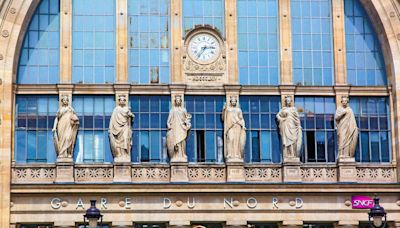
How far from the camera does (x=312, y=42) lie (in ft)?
140

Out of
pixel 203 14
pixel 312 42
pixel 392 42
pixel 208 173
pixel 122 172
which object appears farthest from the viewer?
pixel 312 42

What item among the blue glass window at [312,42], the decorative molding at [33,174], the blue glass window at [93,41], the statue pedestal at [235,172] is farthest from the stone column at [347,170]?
the decorative molding at [33,174]

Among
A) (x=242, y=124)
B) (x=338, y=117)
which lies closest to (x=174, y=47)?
(x=242, y=124)

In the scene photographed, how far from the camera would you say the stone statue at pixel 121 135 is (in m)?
40.6

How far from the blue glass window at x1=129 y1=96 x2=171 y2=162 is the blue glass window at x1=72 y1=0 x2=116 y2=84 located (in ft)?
4.90

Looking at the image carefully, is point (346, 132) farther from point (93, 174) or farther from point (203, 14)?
point (93, 174)

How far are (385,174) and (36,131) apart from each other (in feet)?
42.1

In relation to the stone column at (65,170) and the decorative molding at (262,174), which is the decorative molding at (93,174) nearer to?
the stone column at (65,170)

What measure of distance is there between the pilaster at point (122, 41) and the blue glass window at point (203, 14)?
87.1 inches

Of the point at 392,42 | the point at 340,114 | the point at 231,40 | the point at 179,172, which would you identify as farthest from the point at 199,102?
the point at 392,42

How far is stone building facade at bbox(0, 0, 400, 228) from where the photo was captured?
132ft

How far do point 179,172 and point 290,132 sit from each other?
4.28 metres

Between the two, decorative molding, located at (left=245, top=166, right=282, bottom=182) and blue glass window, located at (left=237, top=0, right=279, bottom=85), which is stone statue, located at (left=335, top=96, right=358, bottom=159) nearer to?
decorative molding, located at (left=245, top=166, right=282, bottom=182)

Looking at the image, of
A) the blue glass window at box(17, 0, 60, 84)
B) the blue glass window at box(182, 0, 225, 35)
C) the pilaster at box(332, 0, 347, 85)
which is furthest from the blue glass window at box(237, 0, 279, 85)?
the blue glass window at box(17, 0, 60, 84)
